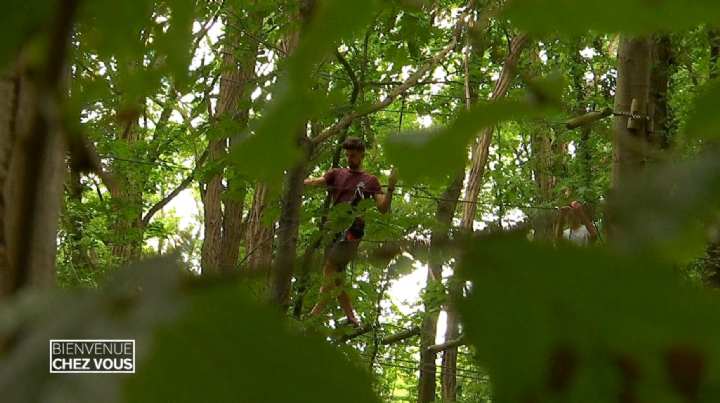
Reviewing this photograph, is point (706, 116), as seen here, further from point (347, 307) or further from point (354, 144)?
point (347, 307)

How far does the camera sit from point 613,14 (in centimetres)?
19

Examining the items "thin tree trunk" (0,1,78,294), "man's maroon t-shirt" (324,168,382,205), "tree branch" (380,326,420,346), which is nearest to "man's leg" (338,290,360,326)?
"man's maroon t-shirt" (324,168,382,205)

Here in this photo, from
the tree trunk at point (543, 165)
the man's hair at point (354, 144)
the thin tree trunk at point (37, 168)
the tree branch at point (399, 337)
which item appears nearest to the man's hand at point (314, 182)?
the man's hair at point (354, 144)

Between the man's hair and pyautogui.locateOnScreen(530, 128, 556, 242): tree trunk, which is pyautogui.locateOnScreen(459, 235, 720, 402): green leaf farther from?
pyautogui.locateOnScreen(530, 128, 556, 242): tree trunk

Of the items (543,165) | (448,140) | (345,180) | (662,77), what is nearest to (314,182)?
(345,180)

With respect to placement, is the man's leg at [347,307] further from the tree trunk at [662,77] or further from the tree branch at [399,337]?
the tree trunk at [662,77]

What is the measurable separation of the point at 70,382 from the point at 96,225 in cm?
442

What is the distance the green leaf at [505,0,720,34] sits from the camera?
0.19 m

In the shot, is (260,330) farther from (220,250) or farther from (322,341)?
(220,250)

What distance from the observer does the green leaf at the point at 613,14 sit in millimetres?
189

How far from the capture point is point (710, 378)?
0.18m

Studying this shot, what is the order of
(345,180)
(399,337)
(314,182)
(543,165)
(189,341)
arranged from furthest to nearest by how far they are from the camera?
(543,165) < (399,337) < (345,180) < (314,182) < (189,341)

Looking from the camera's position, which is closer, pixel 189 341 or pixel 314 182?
pixel 189 341

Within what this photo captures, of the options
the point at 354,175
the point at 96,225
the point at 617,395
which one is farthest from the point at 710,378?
the point at 96,225
